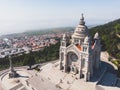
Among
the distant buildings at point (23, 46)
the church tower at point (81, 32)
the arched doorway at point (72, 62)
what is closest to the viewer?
the church tower at point (81, 32)

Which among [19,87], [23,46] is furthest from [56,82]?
[23,46]

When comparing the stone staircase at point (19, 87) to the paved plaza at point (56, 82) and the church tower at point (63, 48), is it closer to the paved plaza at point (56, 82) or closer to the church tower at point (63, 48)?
the paved plaza at point (56, 82)

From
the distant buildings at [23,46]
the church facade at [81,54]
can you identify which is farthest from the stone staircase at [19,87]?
the distant buildings at [23,46]

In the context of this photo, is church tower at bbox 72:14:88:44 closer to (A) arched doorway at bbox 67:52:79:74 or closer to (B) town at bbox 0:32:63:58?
(A) arched doorway at bbox 67:52:79:74

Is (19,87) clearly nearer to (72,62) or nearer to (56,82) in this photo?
(56,82)

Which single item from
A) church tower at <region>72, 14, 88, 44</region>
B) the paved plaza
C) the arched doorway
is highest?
church tower at <region>72, 14, 88, 44</region>

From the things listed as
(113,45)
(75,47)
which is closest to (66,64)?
(75,47)

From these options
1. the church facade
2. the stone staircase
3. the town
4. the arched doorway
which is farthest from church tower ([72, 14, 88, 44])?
the town

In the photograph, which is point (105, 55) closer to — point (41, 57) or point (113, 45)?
point (113, 45)
